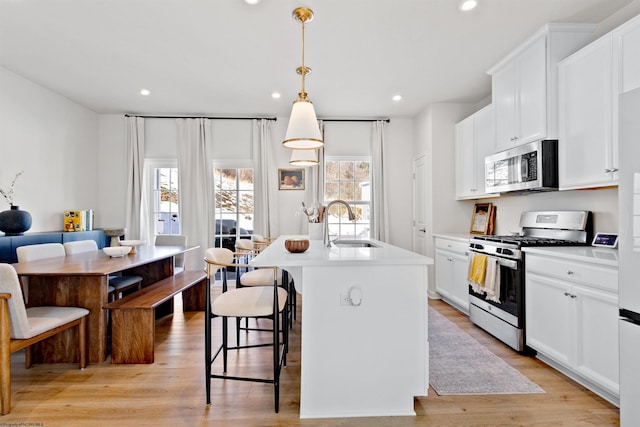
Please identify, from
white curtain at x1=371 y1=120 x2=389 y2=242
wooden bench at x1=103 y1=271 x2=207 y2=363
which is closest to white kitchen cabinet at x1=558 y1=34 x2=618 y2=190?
white curtain at x1=371 y1=120 x2=389 y2=242

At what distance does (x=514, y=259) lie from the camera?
108 inches

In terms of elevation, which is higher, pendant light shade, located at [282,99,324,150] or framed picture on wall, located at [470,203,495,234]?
pendant light shade, located at [282,99,324,150]

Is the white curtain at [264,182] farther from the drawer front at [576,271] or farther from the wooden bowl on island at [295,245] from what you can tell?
the drawer front at [576,271]

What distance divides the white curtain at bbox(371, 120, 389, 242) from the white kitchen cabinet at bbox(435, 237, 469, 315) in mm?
1045

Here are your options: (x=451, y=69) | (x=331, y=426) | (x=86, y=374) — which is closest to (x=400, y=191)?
(x=451, y=69)

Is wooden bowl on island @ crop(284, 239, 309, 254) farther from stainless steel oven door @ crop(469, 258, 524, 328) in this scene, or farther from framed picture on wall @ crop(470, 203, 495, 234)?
framed picture on wall @ crop(470, 203, 495, 234)

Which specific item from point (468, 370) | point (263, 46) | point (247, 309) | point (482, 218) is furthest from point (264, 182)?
point (468, 370)

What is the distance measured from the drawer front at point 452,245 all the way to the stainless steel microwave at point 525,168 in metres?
0.68

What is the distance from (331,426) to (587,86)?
300 cm

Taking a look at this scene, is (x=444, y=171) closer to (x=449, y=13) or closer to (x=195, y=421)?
(x=449, y=13)

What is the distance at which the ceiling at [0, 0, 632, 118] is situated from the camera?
2566 millimetres

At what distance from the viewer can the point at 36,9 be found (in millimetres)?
2584

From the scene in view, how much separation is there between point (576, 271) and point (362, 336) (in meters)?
1.53

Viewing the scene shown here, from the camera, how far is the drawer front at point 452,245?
3.71 m
